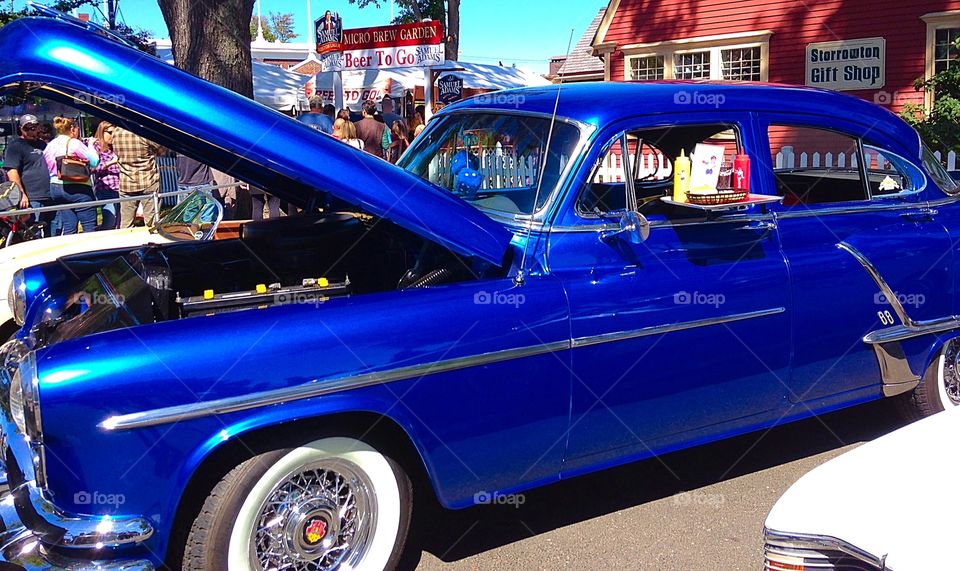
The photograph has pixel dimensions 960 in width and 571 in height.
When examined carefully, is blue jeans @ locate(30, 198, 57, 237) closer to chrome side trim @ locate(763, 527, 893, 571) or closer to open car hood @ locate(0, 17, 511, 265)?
open car hood @ locate(0, 17, 511, 265)

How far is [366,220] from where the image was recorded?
4.27m

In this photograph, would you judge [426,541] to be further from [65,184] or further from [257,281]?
[65,184]

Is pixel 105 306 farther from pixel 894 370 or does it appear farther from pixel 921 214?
pixel 921 214

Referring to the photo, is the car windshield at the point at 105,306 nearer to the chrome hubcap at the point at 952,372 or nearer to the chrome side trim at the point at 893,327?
the chrome side trim at the point at 893,327

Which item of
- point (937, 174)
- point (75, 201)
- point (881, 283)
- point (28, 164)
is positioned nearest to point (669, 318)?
point (881, 283)

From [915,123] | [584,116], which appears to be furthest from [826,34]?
[584,116]

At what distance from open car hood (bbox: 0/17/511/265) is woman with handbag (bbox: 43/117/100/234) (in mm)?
6816

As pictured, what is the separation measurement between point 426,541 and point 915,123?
12.6m

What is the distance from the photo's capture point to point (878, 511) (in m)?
2.16

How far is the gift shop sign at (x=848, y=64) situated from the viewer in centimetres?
1627

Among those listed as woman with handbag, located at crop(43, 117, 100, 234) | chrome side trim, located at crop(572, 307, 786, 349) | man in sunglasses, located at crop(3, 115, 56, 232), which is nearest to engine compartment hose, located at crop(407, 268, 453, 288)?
chrome side trim, located at crop(572, 307, 786, 349)

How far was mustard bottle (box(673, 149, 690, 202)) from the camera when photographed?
3.65 meters

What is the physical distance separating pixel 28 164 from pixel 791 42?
564 inches

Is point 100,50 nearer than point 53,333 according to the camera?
Yes
